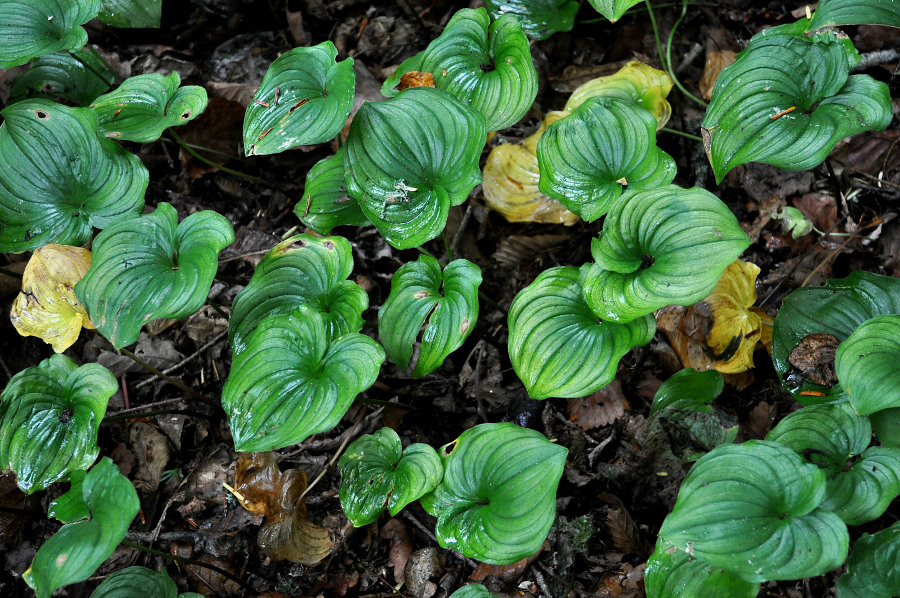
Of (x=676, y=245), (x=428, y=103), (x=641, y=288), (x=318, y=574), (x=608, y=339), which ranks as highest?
(x=428, y=103)

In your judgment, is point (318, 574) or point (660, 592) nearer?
point (660, 592)

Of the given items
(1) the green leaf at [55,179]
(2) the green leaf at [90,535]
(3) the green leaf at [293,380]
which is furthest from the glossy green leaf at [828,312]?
(1) the green leaf at [55,179]

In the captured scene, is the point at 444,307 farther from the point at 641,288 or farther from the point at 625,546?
the point at 625,546

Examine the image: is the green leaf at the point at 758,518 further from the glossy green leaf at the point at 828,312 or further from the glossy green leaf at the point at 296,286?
the glossy green leaf at the point at 296,286

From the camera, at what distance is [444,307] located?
233cm

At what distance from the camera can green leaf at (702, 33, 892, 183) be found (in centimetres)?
Answer: 226

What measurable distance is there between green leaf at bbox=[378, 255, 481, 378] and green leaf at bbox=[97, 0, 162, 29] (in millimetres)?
2695

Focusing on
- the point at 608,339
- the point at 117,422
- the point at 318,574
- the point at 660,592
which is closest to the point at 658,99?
the point at 608,339

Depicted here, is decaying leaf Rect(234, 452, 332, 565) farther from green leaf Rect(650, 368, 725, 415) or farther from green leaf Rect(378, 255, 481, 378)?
green leaf Rect(650, 368, 725, 415)

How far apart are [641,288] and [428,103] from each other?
115 cm

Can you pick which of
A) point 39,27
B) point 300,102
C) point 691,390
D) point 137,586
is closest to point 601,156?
point 691,390

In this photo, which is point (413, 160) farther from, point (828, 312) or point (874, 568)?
point (874, 568)

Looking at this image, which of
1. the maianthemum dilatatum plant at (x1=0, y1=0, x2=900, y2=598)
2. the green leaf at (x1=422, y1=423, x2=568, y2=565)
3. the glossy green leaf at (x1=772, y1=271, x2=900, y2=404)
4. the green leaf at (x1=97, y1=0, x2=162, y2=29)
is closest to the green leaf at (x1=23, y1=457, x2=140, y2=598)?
the maianthemum dilatatum plant at (x1=0, y1=0, x2=900, y2=598)

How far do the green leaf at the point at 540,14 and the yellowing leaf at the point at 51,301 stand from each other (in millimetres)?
2637
